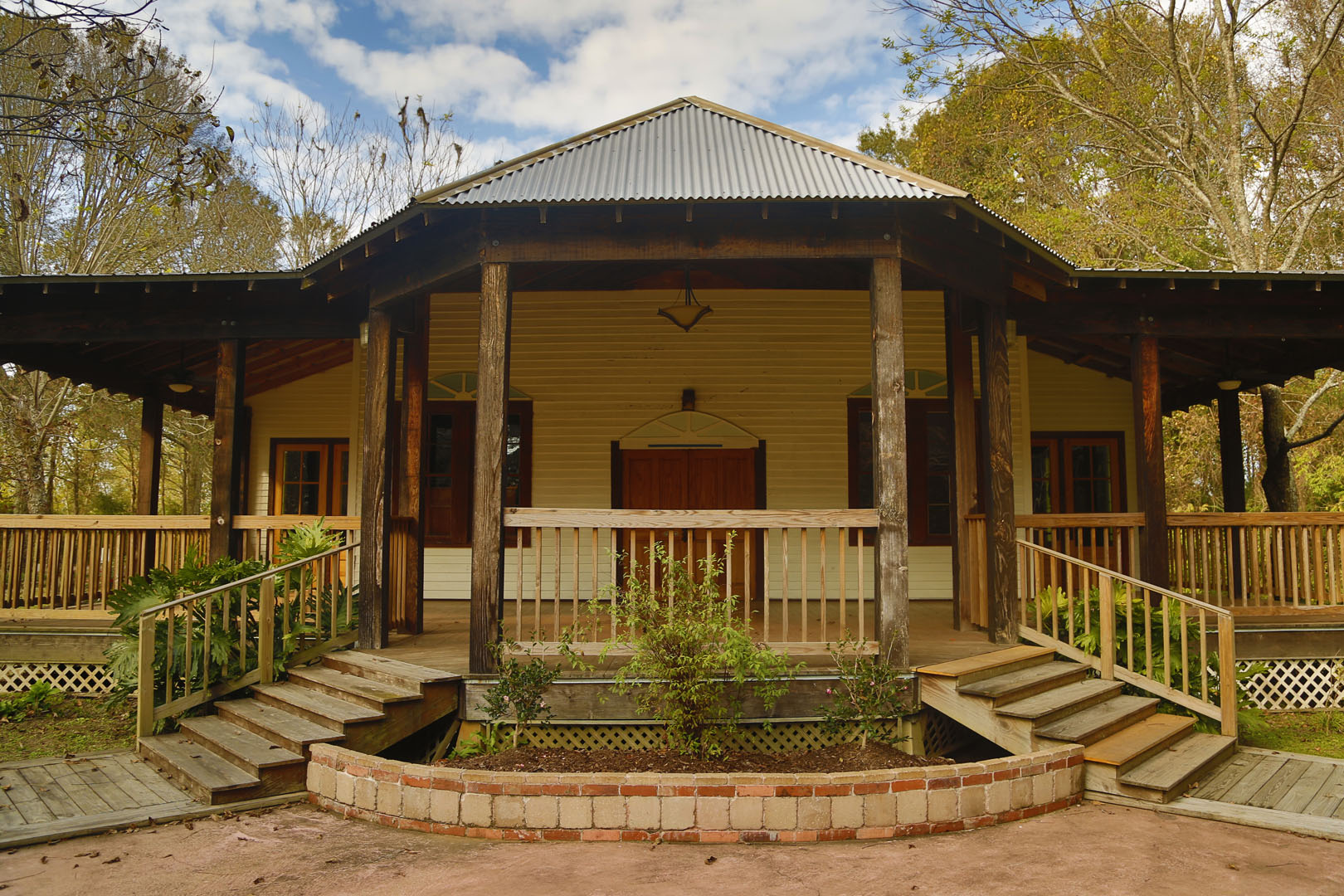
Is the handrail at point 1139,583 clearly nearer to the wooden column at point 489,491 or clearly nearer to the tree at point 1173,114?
the wooden column at point 489,491

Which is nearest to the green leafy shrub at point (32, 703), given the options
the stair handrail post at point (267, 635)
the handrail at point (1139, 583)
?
the stair handrail post at point (267, 635)

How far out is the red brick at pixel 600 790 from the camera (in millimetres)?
4723

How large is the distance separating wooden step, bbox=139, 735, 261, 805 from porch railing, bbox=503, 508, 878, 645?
191 cm

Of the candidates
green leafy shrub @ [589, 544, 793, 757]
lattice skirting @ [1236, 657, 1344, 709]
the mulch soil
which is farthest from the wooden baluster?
green leafy shrub @ [589, 544, 793, 757]

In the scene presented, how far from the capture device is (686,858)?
4445 millimetres

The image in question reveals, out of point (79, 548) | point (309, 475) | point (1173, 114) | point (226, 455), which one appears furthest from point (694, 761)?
point (1173, 114)

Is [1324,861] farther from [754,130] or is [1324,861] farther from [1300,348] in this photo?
[1300,348]

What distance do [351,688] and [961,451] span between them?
576 cm

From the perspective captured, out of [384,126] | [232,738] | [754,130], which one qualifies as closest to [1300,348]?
[754,130]

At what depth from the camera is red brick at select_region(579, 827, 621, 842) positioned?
4691mm

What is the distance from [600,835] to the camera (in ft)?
15.4

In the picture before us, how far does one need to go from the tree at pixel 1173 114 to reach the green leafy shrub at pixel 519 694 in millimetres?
14557

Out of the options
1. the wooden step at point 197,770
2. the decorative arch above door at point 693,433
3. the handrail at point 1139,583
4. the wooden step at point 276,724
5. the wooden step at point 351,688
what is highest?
the decorative arch above door at point 693,433

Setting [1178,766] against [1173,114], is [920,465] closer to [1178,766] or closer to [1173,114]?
[1178,766]
